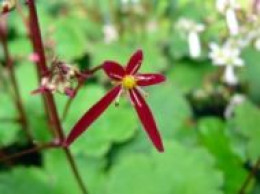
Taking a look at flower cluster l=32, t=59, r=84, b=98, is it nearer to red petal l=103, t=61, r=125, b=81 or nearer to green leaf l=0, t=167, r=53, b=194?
red petal l=103, t=61, r=125, b=81

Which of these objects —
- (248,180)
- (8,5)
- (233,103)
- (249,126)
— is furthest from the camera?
(233,103)

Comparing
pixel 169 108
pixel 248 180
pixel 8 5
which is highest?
pixel 8 5

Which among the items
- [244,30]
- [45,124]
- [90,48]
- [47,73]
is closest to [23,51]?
[90,48]

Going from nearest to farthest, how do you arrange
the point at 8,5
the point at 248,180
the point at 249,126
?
the point at 8,5 < the point at 248,180 < the point at 249,126

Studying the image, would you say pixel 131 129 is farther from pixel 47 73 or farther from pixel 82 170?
pixel 47 73

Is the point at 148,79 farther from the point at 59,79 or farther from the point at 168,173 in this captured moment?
the point at 168,173

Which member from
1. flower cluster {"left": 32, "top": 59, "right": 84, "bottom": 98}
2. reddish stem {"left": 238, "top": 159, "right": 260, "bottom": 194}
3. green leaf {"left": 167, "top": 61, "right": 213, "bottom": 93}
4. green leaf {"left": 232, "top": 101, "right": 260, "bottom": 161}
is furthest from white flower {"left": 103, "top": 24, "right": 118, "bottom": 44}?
flower cluster {"left": 32, "top": 59, "right": 84, "bottom": 98}

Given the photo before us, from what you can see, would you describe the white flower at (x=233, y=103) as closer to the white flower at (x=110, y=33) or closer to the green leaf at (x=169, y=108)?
the green leaf at (x=169, y=108)

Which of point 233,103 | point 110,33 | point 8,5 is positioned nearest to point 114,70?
point 8,5
